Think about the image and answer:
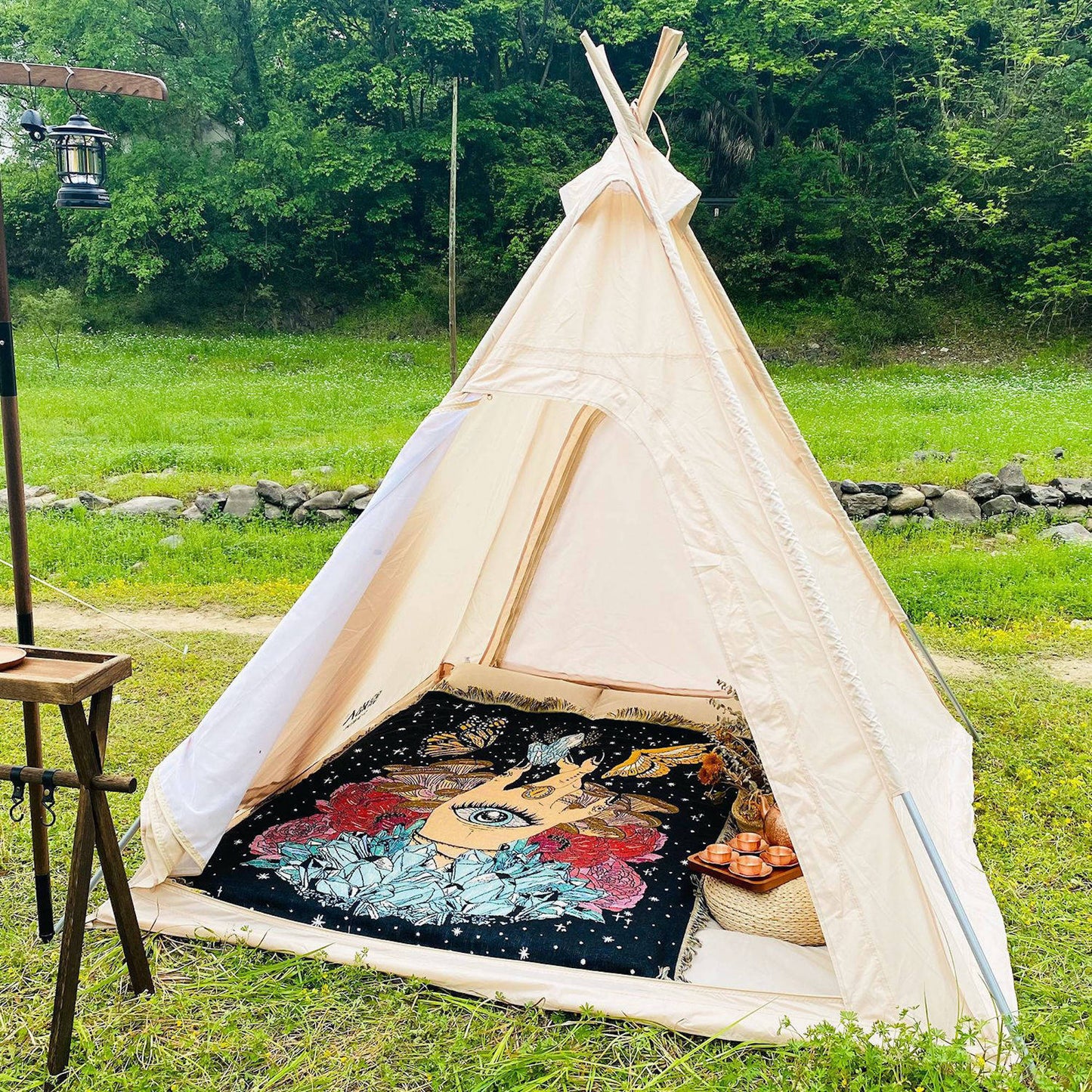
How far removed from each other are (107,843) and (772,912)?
1.62 metres

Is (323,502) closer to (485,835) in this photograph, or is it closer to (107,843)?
(485,835)

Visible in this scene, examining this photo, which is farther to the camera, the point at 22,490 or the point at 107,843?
the point at 22,490

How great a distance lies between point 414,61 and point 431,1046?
624 inches

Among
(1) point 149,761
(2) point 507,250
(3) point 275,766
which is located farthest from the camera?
(2) point 507,250

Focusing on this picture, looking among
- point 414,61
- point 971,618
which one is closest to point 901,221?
point 414,61

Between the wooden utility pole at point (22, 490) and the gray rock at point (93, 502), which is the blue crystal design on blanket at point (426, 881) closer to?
the wooden utility pole at point (22, 490)

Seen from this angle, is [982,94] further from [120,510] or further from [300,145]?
[120,510]

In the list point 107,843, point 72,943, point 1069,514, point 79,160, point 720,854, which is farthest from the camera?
point 1069,514

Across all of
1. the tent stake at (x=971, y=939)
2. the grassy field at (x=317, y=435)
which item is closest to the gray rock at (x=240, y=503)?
the grassy field at (x=317, y=435)

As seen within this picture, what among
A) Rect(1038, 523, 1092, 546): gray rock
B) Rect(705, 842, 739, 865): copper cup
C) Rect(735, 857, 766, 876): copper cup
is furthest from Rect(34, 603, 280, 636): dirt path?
Rect(1038, 523, 1092, 546): gray rock

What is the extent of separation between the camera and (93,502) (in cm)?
702

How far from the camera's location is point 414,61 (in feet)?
50.7

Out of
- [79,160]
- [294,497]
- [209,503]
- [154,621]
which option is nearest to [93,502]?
[209,503]

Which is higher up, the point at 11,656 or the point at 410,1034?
the point at 11,656
